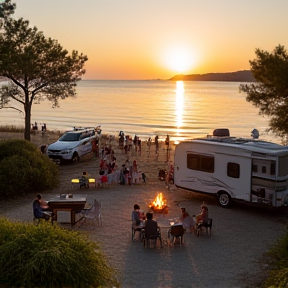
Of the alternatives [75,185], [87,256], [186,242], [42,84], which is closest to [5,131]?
[42,84]

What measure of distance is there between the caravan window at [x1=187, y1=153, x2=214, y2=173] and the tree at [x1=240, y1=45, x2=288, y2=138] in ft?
19.7

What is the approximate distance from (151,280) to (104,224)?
4.21m


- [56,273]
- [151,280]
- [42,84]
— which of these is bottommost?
[151,280]

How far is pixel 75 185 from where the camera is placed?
18.8 meters

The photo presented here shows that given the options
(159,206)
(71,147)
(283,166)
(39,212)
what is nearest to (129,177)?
(159,206)

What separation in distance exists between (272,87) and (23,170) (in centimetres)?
1153

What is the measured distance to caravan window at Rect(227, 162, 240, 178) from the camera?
50.0 ft

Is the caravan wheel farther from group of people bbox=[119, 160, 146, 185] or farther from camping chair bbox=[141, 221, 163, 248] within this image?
camping chair bbox=[141, 221, 163, 248]

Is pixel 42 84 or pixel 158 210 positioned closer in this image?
pixel 158 210

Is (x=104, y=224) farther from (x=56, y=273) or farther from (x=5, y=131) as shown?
(x=5, y=131)

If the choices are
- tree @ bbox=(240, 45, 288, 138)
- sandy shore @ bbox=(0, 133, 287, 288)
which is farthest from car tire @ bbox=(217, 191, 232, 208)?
tree @ bbox=(240, 45, 288, 138)

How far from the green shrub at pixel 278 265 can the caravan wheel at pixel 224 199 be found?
165 inches

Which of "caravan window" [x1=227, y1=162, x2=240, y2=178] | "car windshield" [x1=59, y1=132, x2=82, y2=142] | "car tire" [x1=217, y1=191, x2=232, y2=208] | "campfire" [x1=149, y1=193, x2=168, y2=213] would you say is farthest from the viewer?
"car windshield" [x1=59, y1=132, x2=82, y2=142]

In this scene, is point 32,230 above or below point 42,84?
below
